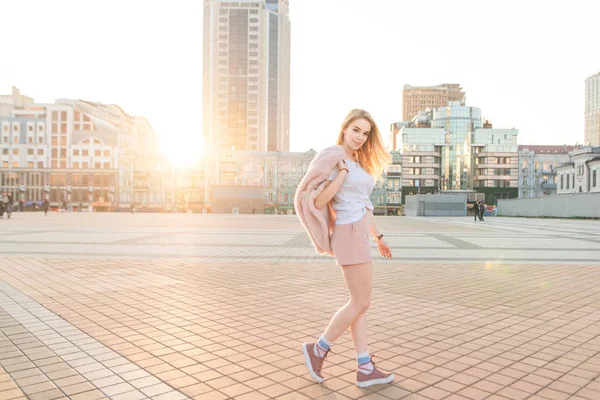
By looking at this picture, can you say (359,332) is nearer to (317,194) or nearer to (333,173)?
(317,194)

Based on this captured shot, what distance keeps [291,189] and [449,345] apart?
80.3 meters

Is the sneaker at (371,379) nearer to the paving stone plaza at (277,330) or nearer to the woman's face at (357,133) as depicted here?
the paving stone plaza at (277,330)

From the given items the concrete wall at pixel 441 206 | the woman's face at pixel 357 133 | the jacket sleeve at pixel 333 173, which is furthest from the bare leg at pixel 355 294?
the concrete wall at pixel 441 206

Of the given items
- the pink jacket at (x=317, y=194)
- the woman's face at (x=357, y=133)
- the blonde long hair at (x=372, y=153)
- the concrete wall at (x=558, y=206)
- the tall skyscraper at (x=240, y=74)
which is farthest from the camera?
the tall skyscraper at (x=240, y=74)

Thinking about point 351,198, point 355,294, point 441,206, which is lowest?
point 441,206

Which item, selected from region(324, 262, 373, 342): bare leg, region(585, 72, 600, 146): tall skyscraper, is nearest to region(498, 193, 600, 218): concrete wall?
region(324, 262, 373, 342): bare leg

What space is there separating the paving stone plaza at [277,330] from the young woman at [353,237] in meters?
0.20

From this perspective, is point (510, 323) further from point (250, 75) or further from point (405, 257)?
point (250, 75)

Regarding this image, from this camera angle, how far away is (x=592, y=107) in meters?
179

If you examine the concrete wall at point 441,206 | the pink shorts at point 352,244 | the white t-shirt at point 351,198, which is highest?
the white t-shirt at point 351,198

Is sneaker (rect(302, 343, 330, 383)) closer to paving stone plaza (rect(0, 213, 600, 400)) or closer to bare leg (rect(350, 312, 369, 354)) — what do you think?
paving stone plaza (rect(0, 213, 600, 400))

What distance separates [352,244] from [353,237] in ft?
0.16

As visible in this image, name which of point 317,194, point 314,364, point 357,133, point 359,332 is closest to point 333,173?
point 317,194

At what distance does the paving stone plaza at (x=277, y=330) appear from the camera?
3299 millimetres
